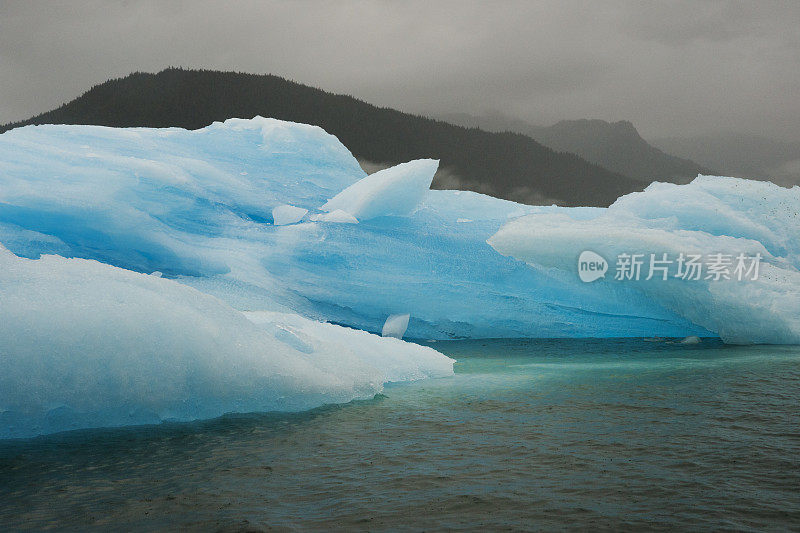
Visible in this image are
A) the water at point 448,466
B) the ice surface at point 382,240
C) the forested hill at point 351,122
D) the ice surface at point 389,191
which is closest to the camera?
the water at point 448,466

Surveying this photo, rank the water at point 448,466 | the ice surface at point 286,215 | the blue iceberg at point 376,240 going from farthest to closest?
the ice surface at point 286,215 → the blue iceberg at point 376,240 → the water at point 448,466

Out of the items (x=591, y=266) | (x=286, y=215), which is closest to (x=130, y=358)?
(x=286, y=215)

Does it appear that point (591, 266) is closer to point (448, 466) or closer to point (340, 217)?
point (340, 217)

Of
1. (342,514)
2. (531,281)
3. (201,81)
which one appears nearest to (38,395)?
(342,514)

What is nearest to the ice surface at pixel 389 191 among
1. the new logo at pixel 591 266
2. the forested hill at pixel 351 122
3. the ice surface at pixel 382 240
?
the ice surface at pixel 382 240

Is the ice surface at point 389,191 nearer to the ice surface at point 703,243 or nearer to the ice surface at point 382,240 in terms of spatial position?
the ice surface at point 382,240

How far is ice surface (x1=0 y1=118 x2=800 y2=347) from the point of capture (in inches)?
518

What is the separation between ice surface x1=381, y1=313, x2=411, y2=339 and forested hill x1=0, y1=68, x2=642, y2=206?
238 feet

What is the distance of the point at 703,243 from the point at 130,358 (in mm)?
11013

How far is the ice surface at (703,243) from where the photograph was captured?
41.5ft

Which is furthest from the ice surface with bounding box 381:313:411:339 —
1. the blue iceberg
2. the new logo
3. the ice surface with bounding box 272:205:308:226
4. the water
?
the water

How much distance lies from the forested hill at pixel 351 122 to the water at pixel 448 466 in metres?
79.4

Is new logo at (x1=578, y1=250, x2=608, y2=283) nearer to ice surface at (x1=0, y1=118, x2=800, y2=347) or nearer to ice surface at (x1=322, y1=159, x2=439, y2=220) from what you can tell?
ice surface at (x1=0, y1=118, x2=800, y2=347)

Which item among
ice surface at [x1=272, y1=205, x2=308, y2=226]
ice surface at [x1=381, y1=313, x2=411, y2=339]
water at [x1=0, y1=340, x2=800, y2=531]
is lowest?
water at [x1=0, y1=340, x2=800, y2=531]
